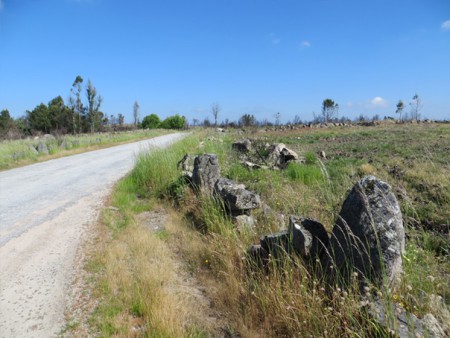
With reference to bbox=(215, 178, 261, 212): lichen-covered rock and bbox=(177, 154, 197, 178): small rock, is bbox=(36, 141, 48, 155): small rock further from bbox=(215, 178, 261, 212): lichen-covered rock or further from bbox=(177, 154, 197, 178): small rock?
bbox=(215, 178, 261, 212): lichen-covered rock

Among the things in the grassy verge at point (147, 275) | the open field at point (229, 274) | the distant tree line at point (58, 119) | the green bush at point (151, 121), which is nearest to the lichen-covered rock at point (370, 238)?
the open field at point (229, 274)

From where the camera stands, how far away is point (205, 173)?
6172 millimetres

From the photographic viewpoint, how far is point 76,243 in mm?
4379

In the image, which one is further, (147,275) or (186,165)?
(186,165)

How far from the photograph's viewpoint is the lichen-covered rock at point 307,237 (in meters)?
3.16

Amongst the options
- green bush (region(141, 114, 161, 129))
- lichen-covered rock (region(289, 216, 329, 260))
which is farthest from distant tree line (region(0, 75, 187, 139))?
lichen-covered rock (region(289, 216, 329, 260))

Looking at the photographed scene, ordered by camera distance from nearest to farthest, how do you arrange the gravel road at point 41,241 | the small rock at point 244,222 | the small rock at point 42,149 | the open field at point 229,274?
the open field at point 229,274
the gravel road at point 41,241
the small rock at point 244,222
the small rock at point 42,149

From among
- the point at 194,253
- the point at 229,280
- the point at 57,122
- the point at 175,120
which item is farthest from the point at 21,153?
the point at 175,120

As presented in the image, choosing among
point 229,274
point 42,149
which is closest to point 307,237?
point 229,274

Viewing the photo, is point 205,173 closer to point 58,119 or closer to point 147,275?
point 147,275

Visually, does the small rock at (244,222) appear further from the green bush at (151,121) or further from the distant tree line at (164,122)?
the green bush at (151,121)

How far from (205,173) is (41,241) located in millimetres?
3030

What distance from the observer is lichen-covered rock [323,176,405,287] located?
2455 millimetres

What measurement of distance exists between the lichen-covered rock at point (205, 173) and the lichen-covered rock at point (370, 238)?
11.5 feet
